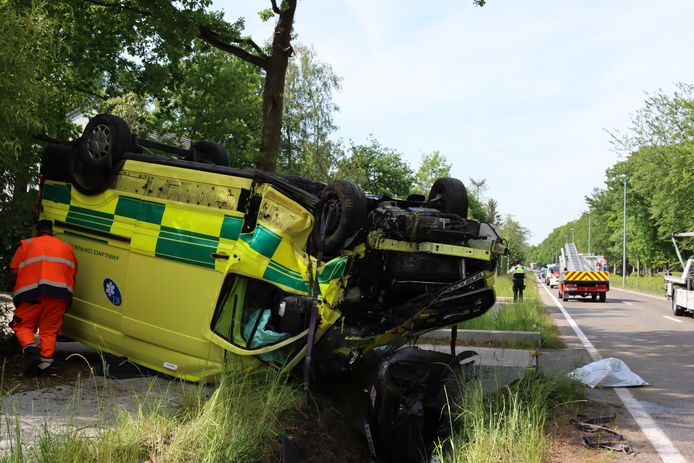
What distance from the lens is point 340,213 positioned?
5.10 m

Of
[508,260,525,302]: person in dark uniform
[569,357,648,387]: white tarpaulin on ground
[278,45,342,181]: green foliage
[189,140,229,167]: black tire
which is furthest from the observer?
[278,45,342,181]: green foliage

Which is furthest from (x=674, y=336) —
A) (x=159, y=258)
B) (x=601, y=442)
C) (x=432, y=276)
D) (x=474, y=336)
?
(x=159, y=258)

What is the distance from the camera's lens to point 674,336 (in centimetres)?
1321

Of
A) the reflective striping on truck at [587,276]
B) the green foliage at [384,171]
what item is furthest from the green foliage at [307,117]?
the reflective striping on truck at [587,276]

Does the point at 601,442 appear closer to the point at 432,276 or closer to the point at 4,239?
the point at 432,276

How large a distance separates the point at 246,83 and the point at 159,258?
59.9 ft

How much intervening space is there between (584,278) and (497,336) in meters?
17.8

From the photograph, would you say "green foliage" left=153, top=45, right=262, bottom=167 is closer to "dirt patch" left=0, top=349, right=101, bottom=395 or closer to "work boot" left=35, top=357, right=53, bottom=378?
"dirt patch" left=0, top=349, right=101, bottom=395

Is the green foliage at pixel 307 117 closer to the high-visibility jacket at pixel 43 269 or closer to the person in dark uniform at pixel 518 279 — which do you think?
the person in dark uniform at pixel 518 279

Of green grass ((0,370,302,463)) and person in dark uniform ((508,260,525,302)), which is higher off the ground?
person in dark uniform ((508,260,525,302))

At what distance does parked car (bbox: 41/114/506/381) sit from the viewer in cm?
519

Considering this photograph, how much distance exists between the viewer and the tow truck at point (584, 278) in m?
26.7

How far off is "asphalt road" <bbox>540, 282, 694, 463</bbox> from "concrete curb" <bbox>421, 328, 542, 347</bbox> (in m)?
1.13

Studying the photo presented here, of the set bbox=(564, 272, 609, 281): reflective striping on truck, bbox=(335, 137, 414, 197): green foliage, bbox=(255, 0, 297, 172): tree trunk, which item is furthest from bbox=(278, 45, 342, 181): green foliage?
bbox=(255, 0, 297, 172): tree trunk
